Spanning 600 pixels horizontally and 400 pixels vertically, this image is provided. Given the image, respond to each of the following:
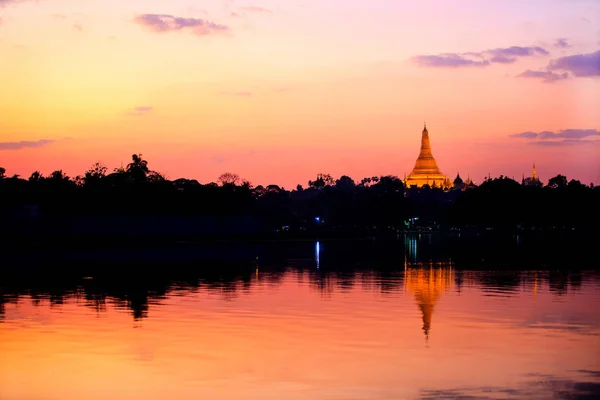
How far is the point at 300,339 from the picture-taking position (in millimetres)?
24609

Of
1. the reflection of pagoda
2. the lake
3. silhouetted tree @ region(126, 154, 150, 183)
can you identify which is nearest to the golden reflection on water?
the lake

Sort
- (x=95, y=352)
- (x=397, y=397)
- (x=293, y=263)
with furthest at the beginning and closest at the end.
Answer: (x=293, y=263) < (x=95, y=352) < (x=397, y=397)

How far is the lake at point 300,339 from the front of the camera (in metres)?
18.5

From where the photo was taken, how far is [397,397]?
17.4 m

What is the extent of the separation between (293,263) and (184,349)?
4025cm

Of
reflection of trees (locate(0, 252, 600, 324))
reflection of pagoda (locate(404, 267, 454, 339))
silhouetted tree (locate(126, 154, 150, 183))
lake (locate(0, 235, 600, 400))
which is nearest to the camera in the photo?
lake (locate(0, 235, 600, 400))

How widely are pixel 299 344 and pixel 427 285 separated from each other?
1923cm

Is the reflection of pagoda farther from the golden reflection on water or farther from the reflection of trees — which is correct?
the golden reflection on water

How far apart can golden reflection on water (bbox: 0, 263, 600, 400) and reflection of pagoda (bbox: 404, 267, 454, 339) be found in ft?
0.51

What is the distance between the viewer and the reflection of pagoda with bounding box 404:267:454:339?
31392mm

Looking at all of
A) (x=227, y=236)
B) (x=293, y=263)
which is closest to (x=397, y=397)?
(x=293, y=263)

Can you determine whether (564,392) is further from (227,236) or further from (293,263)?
(227,236)

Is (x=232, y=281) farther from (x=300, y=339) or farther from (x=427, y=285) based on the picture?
(x=300, y=339)

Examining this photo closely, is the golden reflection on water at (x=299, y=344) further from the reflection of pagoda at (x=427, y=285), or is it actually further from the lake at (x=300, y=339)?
the reflection of pagoda at (x=427, y=285)
